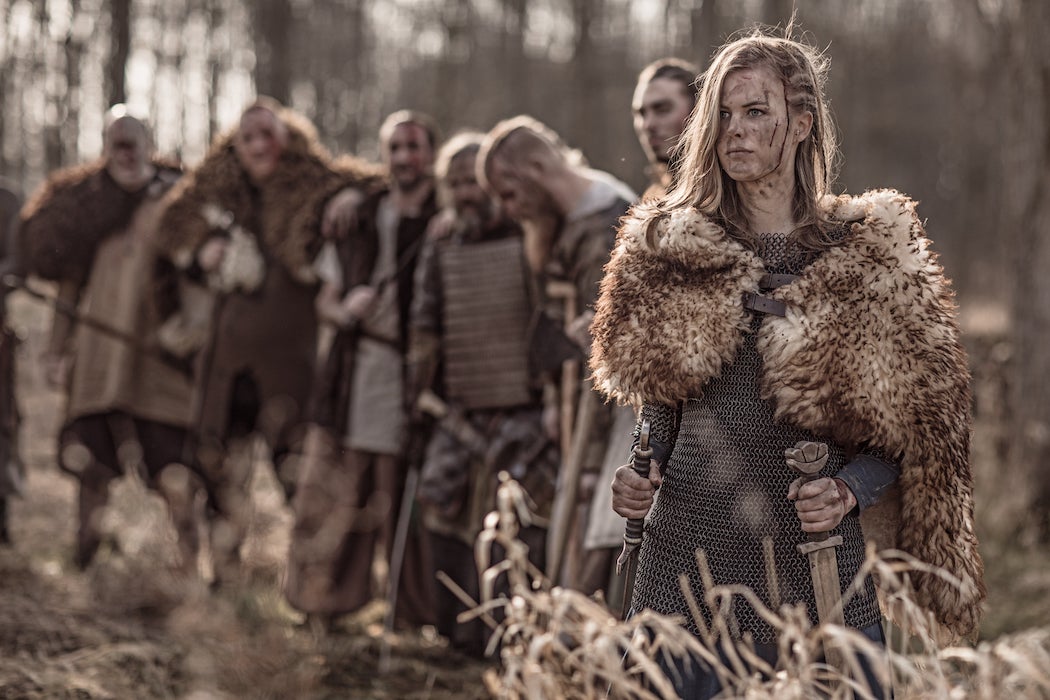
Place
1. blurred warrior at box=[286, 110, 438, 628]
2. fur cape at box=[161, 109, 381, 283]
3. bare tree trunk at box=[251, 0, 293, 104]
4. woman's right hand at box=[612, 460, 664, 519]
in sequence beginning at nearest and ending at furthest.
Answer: woman's right hand at box=[612, 460, 664, 519] < blurred warrior at box=[286, 110, 438, 628] < fur cape at box=[161, 109, 381, 283] < bare tree trunk at box=[251, 0, 293, 104]

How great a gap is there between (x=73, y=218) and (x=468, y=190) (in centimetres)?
225

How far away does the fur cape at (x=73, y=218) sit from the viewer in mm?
5941

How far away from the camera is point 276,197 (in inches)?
224

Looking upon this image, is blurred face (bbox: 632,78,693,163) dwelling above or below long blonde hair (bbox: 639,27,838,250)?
above

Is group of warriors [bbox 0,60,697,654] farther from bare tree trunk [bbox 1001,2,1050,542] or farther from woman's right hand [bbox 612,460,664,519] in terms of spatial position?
bare tree trunk [bbox 1001,2,1050,542]

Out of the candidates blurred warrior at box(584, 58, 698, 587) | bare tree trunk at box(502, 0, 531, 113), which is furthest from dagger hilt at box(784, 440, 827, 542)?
bare tree trunk at box(502, 0, 531, 113)

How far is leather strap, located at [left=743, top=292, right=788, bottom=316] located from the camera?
2.46m

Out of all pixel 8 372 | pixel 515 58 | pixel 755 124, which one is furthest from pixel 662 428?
pixel 515 58

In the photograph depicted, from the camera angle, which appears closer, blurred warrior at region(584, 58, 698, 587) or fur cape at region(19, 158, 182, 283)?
blurred warrior at region(584, 58, 698, 587)

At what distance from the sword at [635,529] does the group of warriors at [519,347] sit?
2 cm

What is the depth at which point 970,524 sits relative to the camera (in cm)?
256

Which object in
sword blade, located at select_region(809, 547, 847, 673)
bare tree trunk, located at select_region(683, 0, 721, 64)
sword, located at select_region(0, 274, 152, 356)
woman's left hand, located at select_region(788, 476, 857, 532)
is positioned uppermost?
bare tree trunk, located at select_region(683, 0, 721, 64)

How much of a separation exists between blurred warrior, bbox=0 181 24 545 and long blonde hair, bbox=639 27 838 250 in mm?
4583

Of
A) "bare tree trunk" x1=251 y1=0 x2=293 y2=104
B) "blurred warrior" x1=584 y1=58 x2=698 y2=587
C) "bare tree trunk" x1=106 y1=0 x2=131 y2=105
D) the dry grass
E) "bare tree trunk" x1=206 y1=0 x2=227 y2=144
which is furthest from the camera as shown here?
"bare tree trunk" x1=206 y1=0 x2=227 y2=144
